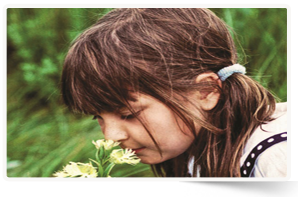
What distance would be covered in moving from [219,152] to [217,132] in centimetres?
6

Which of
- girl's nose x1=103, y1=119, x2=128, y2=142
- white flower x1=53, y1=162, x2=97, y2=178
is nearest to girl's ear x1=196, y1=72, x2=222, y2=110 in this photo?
girl's nose x1=103, y1=119, x2=128, y2=142

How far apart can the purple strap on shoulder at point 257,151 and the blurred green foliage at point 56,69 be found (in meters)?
0.13

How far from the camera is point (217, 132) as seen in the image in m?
1.15

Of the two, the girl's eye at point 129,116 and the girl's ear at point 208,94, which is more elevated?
the girl's ear at point 208,94

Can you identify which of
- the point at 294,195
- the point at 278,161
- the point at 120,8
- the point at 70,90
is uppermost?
the point at 120,8

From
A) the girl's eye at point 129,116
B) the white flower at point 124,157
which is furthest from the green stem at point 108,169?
the girl's eye at point 129,116

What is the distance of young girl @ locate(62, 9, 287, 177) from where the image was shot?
3.64 feet

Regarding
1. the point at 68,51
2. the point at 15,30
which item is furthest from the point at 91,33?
the point at 15,30

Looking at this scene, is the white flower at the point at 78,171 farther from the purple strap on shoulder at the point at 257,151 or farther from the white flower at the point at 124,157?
the purple strap on shoulder at the point at 257,151

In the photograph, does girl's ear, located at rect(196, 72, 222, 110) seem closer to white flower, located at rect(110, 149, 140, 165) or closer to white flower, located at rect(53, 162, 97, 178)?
white flower, located at rect(110, 149, 140, 165)

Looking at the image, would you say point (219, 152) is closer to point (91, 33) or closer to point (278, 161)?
point (278, 161)

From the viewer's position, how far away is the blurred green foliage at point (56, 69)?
115 cm

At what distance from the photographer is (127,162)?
1.15 m

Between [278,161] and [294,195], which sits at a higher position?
[278,161]
